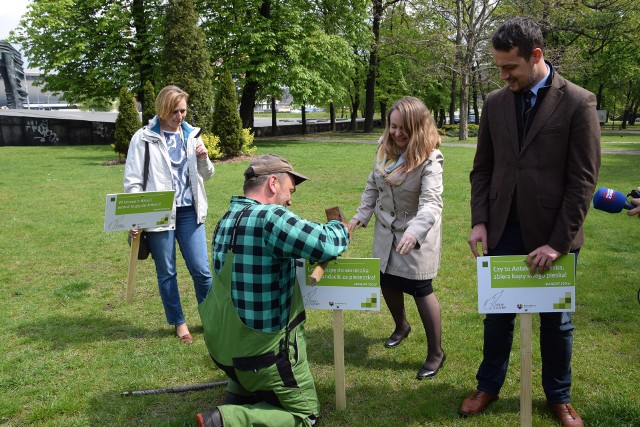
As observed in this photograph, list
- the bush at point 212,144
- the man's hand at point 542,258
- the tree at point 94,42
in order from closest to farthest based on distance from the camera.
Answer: the man's hand at point 542,258 < the bush at point 212,144 < the tree at point 94,42

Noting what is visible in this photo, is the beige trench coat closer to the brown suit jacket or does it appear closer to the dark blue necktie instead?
the brown suit jacket

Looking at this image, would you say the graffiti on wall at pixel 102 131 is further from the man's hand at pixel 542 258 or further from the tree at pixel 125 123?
the man's hand at pixel 542 258

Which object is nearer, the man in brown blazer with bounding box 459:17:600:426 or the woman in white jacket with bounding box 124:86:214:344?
the man in brown blazer with bounding box 459:17:600:426

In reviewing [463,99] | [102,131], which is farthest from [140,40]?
[463,99]

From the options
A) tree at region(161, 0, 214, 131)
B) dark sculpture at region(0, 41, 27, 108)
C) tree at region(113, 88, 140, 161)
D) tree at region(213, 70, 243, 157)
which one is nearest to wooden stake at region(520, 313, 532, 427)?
tree at region(161, 0, 214, 131)

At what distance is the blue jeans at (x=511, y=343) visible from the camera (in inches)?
122

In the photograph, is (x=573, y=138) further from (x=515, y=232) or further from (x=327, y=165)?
(x=327, y=165)

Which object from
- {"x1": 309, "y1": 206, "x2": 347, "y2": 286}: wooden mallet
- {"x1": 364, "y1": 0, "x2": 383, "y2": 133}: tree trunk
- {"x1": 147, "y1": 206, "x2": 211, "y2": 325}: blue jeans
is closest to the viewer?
{"x1": 309, "y1": 206, "x2": 347, "y2": 286}: wooden mallet

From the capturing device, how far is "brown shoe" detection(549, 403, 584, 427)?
3129 mm

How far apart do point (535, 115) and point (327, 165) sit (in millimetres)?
13906

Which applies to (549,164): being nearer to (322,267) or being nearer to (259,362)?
(322,267)

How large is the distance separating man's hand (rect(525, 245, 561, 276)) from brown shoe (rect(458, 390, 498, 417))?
3.26 ft

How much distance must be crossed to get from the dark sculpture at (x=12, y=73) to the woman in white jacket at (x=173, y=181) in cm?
3370

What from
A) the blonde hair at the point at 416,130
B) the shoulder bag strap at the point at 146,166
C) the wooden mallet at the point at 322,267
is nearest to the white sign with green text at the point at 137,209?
the shoulder bag strap at the point at 146,166
